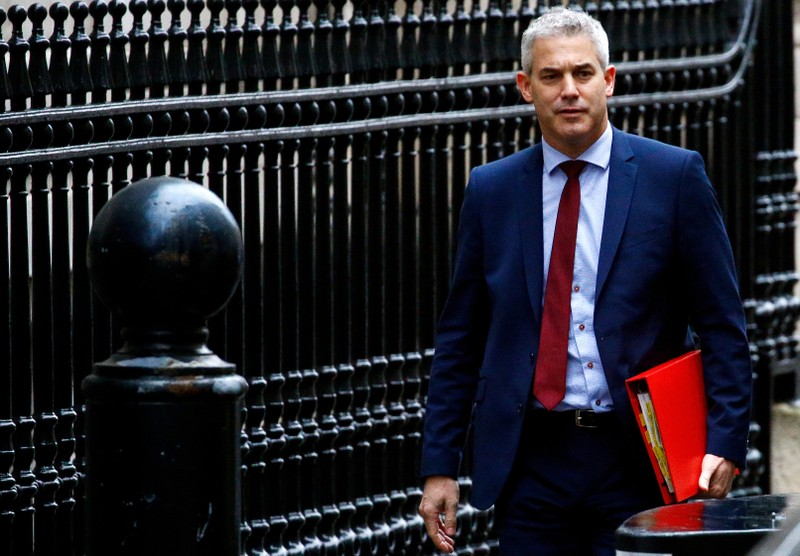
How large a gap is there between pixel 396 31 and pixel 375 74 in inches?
7.3

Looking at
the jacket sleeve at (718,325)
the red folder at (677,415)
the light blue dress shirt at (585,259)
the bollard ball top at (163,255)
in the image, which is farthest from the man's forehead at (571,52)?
the bollard ball top at (163,255)

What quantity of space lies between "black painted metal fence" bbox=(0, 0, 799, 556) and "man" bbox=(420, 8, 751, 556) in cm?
121

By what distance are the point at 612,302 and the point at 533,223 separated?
12.8 inches

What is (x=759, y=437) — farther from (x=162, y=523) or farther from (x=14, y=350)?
(x=162, y=523)

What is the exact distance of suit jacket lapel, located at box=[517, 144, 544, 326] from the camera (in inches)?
198

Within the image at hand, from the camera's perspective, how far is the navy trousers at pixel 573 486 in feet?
16.1

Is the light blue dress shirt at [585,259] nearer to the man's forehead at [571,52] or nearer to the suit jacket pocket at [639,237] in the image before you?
the suit jacket pocket at [639,237]

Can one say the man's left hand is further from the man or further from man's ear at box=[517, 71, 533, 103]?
man's ear at box=[517, 71, 533, 103]

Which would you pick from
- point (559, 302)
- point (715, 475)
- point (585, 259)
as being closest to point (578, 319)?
point (559, 302)

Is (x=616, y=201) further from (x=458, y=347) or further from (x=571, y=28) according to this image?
(x=458, y=347)

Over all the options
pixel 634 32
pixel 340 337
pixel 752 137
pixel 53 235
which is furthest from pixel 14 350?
pixel 752 137

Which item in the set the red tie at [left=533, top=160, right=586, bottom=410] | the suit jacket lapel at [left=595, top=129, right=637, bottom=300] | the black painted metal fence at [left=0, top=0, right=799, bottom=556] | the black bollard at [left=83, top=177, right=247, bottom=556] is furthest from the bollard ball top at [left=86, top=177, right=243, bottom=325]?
the black painted metal fence at [left=0, top=0, right=799, bottom=556]

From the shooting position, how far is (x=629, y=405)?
16.0ft

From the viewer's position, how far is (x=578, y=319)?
4.96m
